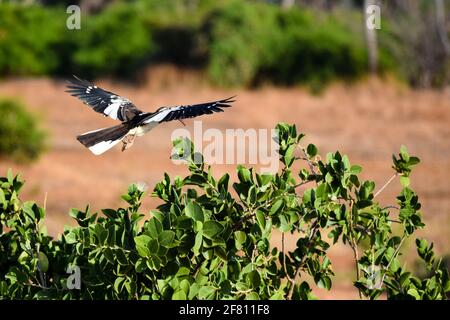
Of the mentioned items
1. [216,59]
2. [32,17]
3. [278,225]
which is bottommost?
[278,225]

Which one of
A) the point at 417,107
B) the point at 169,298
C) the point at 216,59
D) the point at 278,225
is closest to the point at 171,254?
the point at 169,298

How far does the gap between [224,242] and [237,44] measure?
1816 cm

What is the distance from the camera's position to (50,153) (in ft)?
50.2

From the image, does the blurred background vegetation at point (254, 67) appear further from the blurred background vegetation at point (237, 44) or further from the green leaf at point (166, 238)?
the green leaf at point (166, 238)

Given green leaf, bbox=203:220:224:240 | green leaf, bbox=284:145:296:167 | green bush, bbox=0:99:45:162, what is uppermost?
green bush, bbox=0:99:45:162

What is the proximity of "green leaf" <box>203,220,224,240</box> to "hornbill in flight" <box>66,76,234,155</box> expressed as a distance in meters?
0.50

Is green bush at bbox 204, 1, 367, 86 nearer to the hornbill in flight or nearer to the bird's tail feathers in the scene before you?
the hornbill in flight

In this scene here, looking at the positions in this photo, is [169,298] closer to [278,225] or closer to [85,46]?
[278,225]

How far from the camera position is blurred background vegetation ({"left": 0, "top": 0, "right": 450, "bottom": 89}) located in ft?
68.9

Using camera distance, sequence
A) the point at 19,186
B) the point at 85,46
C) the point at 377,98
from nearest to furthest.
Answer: the point at 19,186
the point at 377,98
the point at 85,46

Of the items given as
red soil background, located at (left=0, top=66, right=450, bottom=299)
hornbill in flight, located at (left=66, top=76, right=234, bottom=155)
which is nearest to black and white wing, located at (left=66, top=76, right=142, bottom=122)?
hornbill in flight, located at (left=66, top=76, right=234, bottom=155)

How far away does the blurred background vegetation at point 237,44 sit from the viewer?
2100 cm

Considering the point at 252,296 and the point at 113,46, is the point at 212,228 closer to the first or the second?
the point at 252,296

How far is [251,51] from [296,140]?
1813cm
